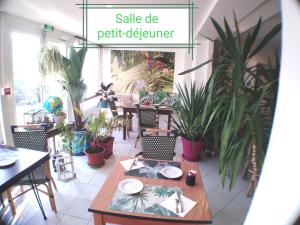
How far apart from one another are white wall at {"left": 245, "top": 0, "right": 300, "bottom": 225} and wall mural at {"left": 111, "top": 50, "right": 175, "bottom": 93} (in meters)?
5.60

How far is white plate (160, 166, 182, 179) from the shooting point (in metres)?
1.66

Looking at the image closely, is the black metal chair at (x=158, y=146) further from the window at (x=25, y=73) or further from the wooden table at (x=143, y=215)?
the window at (x=25, y=73)

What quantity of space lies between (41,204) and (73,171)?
0.69 metres

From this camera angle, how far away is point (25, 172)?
5.29 feet

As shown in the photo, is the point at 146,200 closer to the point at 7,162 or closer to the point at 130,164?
the point at 130,164

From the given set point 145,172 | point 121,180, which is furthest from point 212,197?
point 121,180

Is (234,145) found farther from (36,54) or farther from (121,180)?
(36,54)

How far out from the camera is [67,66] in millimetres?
3104

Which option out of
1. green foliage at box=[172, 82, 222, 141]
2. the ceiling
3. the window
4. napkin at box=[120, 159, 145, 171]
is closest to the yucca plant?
the ceiling

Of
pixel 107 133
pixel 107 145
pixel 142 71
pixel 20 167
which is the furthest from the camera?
pixel 142 71

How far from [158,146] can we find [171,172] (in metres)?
0.54

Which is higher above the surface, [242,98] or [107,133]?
[242,98]

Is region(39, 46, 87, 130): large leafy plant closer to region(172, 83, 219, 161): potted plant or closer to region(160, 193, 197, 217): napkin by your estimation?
region(172, 83, 219, 161): potted plant

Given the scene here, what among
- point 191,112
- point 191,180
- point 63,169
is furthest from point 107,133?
point 191,180
